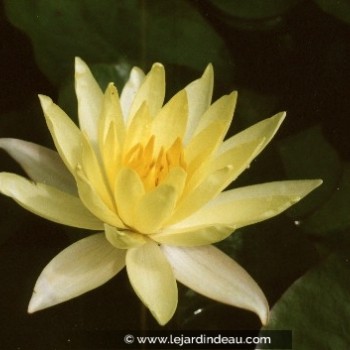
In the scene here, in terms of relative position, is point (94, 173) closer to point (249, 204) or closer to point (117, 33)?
point (249, 204)

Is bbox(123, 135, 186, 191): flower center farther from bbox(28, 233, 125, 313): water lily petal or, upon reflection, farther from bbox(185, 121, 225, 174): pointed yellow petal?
bbox(28, 233, 125, 313): water lily petal

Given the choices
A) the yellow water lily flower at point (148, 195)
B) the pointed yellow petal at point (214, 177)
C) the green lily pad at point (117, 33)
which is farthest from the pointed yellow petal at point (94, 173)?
the green lily pad at point (117, 33)

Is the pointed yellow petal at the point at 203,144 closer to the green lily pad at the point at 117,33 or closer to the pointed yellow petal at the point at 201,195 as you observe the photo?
the pointed yellow petal at the point at 201,195

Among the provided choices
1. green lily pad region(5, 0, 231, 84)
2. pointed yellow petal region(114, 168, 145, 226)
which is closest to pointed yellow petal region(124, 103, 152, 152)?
pointed yellow petal region(114, 168, 145, 226)

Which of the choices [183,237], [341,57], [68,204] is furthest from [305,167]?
[68,204]

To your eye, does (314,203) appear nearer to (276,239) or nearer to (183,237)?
(276,239)
